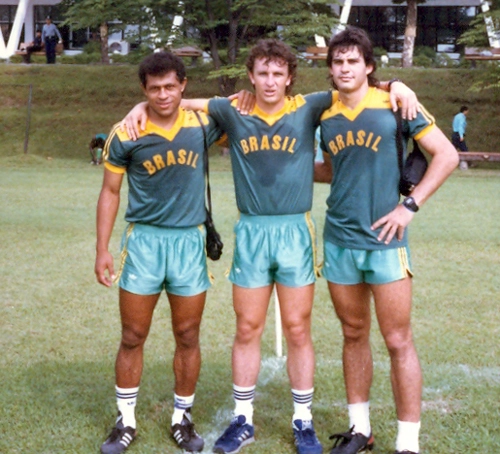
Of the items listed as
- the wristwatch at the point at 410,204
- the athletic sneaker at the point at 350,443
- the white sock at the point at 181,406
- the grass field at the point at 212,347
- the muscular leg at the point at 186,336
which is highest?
the wristwatch at the point at 410,204

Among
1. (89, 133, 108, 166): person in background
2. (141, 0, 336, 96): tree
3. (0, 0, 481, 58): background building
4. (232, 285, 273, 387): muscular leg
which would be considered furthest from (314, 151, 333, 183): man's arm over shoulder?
(0, 0, 481, 58): background building

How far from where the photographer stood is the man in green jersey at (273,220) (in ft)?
14.3

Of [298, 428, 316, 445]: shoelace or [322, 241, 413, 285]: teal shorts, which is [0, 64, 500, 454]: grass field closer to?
[298, 428, 316, 445]: shoelace

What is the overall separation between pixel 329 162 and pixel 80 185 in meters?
14.1

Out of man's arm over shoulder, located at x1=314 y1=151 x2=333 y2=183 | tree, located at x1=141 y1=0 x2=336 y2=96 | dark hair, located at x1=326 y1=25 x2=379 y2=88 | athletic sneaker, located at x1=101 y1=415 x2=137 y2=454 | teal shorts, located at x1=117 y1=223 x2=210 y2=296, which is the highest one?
tree, located at x1=141 y1=0 x2=336 y2=96

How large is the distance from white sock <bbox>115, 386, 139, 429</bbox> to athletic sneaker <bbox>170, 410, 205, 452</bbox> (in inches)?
9.4

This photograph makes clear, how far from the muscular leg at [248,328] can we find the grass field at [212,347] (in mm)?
398

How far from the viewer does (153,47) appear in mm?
26969

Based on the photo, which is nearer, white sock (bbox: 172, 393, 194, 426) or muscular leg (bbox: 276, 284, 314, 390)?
muscular leg (bbox: 276, 284, 314, 390)

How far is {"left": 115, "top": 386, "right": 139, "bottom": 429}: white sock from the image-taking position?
4.55 m

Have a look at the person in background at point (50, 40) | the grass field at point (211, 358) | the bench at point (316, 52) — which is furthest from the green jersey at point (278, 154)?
the person in background at point (50, 40)

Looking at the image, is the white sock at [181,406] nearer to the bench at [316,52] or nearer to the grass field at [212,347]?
the grass field at [212,347]

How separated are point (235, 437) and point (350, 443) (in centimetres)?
60

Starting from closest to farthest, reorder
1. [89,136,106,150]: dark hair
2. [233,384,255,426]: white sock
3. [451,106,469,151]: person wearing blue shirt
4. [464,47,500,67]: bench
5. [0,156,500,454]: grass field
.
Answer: [233,384,255,426]: white sock
[0,156,500,454]: grass field
[89,136,106,150]: dark hair
[451,106,469,151]: person wearing blue shirt
[464,47,500,67]: bench
